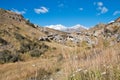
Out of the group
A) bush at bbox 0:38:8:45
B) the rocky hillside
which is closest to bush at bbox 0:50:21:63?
the rocky hillside

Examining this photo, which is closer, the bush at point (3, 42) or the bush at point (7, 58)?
the bush at point (7, 58)

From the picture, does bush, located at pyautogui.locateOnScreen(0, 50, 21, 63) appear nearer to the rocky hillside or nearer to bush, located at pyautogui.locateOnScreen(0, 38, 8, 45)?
the rocky hillside

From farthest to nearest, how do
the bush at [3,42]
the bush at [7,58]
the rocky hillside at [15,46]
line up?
the bush at [3,42], the rocky hillside at [15,46], the bush at [7,58]

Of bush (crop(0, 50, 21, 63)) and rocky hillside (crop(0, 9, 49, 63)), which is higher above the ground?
rocky hillside (crop(0, 9, 49, 63))

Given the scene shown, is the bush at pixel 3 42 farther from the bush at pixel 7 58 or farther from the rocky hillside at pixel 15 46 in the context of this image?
the bush at pixel 7 58

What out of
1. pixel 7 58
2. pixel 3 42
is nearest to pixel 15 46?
pixel 3 42

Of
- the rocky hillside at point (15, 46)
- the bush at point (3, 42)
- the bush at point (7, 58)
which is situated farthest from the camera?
the bush at point (3, 42)

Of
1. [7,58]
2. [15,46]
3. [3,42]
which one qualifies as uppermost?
[3,42]

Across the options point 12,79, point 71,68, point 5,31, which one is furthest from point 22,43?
point 71,68

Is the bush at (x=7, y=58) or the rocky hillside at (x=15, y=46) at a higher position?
the rocky hillside at (x=15, y=46)

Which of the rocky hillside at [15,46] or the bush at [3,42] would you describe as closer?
the rocky hillside at [15,46]

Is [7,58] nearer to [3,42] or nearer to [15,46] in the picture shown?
[15,46]

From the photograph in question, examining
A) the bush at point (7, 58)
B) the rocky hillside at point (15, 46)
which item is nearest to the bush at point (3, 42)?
the rocky hillside at point (15, 46)

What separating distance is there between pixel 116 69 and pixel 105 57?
5.10 ft
